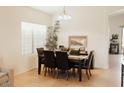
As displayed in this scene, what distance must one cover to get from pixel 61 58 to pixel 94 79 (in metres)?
1.33

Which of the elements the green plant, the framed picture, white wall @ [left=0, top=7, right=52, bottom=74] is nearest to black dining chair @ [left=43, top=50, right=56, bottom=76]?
white wall @ [left=0, top=7, right=52, bottom=74]

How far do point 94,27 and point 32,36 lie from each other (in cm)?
280

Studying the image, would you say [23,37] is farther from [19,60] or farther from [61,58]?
[61,58]

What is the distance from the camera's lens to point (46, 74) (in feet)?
22.4

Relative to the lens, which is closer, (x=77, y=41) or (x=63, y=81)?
(x=63, y=81)

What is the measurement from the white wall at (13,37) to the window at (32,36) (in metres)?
0.33

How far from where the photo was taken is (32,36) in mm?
8195

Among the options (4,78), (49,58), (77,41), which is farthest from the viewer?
(77,41)

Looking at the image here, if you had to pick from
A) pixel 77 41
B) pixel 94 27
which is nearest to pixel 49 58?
pixel 77 41

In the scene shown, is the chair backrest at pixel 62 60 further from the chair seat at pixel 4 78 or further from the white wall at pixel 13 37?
the chair seat at pixel 4 78

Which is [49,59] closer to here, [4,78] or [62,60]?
[62,60]

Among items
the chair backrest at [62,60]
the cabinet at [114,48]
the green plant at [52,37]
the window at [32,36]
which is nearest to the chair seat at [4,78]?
the chair backrest at [62,60]
